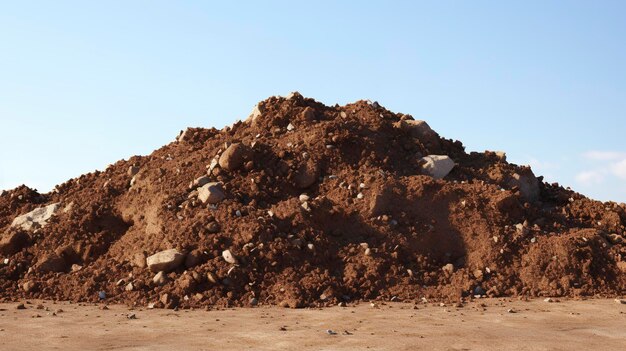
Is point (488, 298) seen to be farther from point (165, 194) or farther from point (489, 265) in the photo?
point (165, 194)

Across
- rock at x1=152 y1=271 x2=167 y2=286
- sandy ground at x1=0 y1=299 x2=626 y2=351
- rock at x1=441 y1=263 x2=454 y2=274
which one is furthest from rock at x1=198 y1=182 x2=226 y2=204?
rock at x1=441 y1=263 x2=454 y2=274

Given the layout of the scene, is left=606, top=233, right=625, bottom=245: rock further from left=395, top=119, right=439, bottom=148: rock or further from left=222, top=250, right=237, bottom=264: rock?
left=222, top=250, right=237, bottom=264: rock

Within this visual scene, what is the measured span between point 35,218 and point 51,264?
1928 mm

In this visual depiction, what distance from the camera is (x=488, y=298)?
10.9 m

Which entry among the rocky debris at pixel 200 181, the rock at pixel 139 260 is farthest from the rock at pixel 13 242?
the rocky debris at pixel 200 181

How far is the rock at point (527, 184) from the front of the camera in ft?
48.1

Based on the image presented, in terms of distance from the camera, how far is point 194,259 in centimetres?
1130

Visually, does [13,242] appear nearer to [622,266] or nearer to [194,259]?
[194,259]

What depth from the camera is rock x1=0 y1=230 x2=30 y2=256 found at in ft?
44.3

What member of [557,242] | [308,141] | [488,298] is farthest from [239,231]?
[557,242]

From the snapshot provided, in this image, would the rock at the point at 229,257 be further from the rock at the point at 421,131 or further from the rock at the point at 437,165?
the rock at the point at 421,131

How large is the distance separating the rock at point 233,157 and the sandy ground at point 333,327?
3725mm

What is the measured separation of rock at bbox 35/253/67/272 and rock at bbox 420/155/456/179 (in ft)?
22.8

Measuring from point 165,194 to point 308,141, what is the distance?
2.95 m
